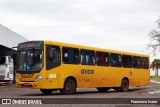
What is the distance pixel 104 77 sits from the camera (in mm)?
28609

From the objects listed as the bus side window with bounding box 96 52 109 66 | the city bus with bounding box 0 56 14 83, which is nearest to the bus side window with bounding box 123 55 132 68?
the bus side window with bounding box 96 52 109 66

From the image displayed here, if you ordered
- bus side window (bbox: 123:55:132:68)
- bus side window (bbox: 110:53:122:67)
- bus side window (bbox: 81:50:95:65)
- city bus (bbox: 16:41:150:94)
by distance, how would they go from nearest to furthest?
city bus (bbox: 16:41:150:94) < bus side window (bbox: 81:50:95:65) < bus side window (bbox: 110:53:122:67) < bus side window (bbox: 123:55:132:68)

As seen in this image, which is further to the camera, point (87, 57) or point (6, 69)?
point (6, 69)

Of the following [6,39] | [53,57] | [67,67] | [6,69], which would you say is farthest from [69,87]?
[6,39]

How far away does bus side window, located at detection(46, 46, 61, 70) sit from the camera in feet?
78.0

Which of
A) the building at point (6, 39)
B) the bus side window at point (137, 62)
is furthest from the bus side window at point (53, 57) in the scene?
the building at point (6, 39)

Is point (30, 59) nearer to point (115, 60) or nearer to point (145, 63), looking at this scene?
point (115, 60)

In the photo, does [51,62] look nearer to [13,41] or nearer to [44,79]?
[44,79]

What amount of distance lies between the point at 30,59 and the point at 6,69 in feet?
70.5

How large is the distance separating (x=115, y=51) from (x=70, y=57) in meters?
5.22

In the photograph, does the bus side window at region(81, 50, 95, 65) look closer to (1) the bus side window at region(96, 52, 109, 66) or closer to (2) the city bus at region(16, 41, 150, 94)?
(2) the city bus at region(16, 41, 150, 94)

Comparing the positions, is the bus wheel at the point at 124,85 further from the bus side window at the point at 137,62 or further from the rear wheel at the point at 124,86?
the bus side window at the point at 137,62

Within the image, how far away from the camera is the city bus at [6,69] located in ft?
148

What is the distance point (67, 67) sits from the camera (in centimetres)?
2486
